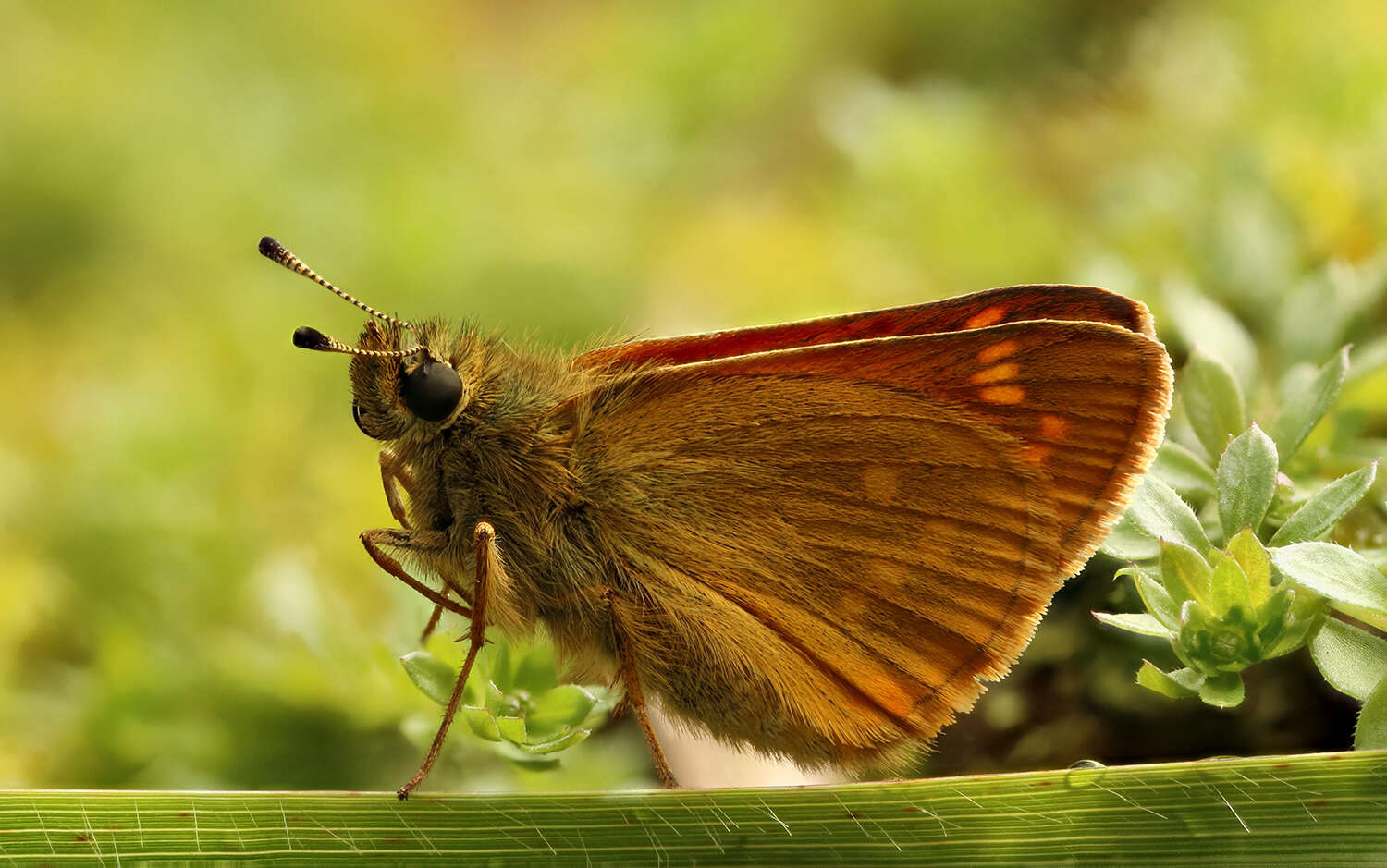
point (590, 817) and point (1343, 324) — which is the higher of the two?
point (1343, 324)

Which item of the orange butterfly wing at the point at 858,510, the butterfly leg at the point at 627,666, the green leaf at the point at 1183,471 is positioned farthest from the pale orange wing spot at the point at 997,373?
the butterfly leg at the point at 627,666

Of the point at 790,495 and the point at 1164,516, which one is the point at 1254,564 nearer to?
the point at 1164,516

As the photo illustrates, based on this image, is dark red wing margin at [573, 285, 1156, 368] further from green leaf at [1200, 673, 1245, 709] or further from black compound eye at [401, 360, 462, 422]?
green leaf at [1200, 673, 1245, 709]

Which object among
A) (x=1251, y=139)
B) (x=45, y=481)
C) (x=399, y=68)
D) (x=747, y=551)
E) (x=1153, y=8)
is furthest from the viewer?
(x=399, y=68)

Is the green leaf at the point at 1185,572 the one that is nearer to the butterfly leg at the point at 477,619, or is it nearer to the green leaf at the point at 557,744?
the green leaf at the point at 557,744

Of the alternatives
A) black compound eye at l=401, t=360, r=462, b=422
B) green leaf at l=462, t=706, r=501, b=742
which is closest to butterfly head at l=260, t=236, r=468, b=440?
black compound eye at l=401, t=360, r=462, b=422

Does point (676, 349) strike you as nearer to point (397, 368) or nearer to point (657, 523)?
point (657, 523)

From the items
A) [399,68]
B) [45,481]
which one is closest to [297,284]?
[45,481]
